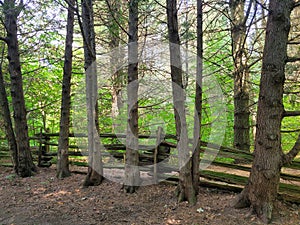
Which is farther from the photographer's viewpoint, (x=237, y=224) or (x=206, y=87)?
(x=206, y=87)

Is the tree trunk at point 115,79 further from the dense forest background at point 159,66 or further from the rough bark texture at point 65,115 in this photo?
the rough bark texture at point 65,115

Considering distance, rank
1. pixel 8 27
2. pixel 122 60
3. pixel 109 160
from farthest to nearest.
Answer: pixel 122 60 < pixel 109 160 < pixel 8 27

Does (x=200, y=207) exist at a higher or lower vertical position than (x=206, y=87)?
lower

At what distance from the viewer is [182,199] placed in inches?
136

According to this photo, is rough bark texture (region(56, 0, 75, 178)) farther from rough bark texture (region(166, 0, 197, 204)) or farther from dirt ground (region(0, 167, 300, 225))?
rough bark texture (region(166, 0, 197, 204))

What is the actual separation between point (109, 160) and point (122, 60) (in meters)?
3.47

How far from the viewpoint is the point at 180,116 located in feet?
11.2

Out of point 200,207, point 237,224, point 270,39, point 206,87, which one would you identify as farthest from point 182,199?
point 206,87

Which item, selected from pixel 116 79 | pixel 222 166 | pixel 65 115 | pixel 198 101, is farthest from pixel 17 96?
pixel 222 166

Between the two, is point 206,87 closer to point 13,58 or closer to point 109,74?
point 109,74

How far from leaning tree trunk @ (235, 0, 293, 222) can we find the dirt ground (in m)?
0.28

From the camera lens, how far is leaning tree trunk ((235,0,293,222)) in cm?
269

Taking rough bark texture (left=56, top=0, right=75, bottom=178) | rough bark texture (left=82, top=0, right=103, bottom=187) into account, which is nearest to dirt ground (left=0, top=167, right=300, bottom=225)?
rough bark texture (left=82, top=0, right=103, bottom=187)

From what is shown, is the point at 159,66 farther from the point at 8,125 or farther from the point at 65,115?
the point at 8,125
